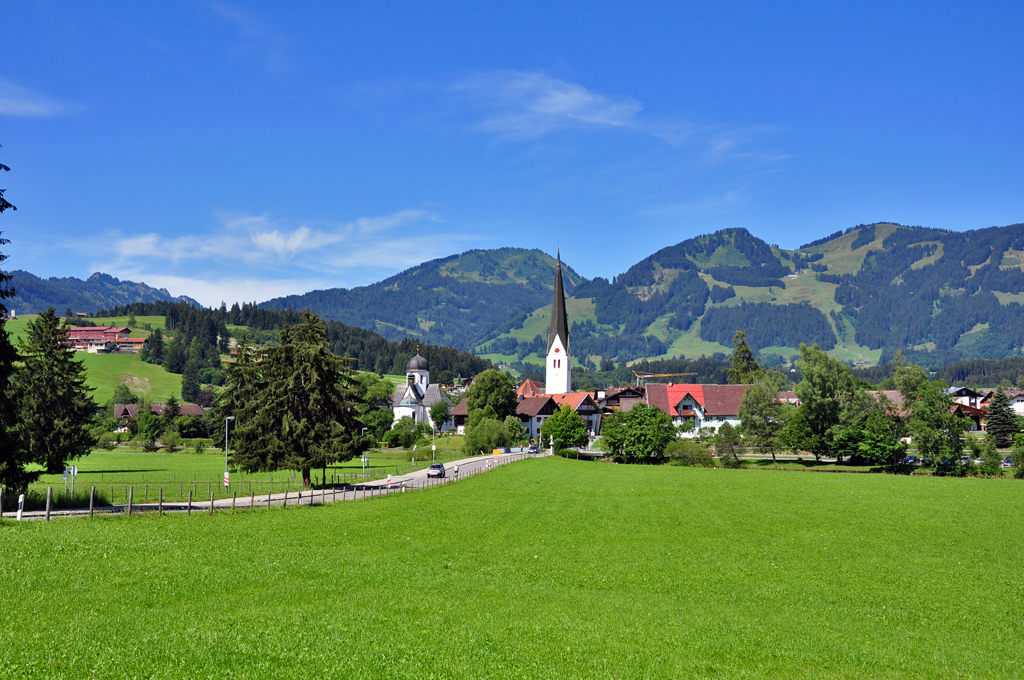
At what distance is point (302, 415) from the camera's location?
53.6 metres

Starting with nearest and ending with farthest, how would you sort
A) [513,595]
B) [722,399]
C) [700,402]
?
[513,595] < [700,402] < [722,399]

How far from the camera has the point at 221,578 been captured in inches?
898

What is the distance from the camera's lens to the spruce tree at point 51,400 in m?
57.2

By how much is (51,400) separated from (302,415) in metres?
21.2

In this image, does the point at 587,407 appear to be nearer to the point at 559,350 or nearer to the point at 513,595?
the point at 559,350

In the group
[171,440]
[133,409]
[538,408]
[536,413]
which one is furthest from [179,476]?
[133,409]

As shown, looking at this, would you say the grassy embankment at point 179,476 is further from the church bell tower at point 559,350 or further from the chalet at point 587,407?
the church bell tower at point 559,350

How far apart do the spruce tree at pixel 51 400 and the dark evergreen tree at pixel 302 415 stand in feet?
50.3

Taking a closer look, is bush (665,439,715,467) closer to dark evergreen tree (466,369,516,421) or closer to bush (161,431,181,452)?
dark evergreen tree (466,369,516,421)

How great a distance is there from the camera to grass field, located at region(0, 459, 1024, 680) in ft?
52.7

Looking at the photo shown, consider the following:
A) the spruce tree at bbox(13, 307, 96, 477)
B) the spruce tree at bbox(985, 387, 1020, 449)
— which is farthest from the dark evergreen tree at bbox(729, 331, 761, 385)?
the spruce tree at bbox(13, 307, 96, 477)

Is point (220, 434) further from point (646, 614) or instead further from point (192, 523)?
point (646, 614)

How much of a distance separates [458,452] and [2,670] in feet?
303

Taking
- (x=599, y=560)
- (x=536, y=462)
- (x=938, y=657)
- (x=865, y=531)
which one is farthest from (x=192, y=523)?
(x=536, y=462)
